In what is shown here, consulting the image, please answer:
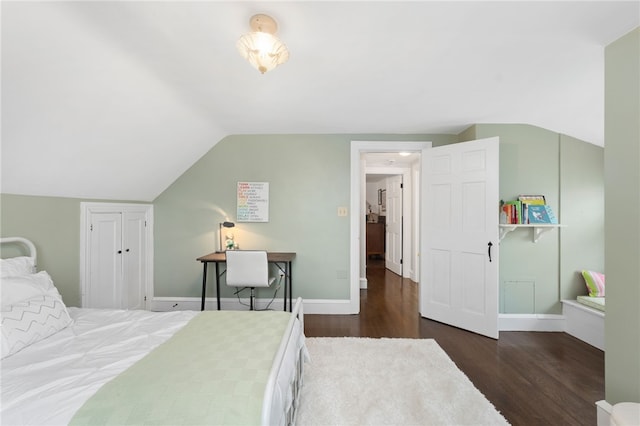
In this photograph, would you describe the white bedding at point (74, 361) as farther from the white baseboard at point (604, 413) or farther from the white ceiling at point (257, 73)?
the white baseboard at point (604, 413)

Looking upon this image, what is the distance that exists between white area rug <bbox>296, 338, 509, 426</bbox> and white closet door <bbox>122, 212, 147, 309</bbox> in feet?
7.27

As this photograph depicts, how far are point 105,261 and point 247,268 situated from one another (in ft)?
4.72

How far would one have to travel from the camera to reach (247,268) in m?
2.75

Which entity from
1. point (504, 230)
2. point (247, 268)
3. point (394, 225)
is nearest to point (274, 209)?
point (247, 268)

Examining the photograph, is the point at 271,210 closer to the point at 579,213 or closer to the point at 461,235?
the point at 461,235

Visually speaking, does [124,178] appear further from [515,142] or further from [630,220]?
[515,142]

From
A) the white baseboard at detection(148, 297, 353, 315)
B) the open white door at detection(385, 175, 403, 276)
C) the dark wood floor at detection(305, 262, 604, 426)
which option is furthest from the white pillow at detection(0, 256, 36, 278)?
the open white door at detection(385, 175, 403, 276)

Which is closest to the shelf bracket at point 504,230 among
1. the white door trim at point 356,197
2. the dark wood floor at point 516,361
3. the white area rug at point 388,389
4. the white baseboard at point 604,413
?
the dark wood floor at point 516,361

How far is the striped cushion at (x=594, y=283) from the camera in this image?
104 inches

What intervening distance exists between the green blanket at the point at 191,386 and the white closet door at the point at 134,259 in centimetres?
202

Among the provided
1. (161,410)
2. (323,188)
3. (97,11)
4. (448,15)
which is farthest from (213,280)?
Answer: (448,15)

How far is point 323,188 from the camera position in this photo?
334 cm

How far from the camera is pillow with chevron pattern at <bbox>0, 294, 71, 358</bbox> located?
1.26 metres

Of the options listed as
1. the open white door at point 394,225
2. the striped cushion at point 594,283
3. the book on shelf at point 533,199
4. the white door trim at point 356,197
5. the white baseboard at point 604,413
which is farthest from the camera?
the open white door at point 394,225
